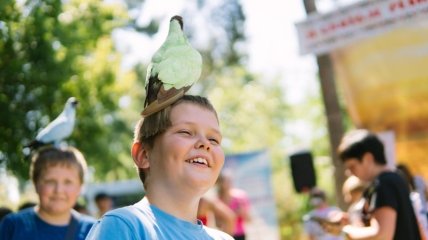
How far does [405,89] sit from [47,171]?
217 inches

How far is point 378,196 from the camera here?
12.0 ft

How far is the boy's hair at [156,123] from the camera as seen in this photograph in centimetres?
205

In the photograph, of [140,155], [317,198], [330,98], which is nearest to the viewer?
[140,155]

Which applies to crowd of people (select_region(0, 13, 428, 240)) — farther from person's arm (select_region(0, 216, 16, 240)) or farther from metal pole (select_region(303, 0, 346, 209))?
metal pole (select_region(303, 0, 346, 209))

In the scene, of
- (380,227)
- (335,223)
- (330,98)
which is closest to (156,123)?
(380,227)

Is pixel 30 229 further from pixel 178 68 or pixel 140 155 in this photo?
pixel 178 68

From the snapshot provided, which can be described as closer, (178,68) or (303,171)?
(178,68)

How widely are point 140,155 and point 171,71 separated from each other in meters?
0.29

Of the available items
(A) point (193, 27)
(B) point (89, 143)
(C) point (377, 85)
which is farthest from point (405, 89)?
(A) point (193, 27)

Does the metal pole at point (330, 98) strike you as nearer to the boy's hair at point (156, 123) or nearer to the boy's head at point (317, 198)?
the boy's head at point (317, 198)

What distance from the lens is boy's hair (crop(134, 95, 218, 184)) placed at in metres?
2.05

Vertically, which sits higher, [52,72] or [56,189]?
[52,72]

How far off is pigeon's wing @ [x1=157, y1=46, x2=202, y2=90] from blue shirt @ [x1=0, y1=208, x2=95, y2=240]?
1621 mm

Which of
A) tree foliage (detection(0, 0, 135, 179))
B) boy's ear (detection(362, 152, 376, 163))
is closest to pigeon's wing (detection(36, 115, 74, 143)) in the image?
tree foliage (detection(0, 0, 135, 179))
